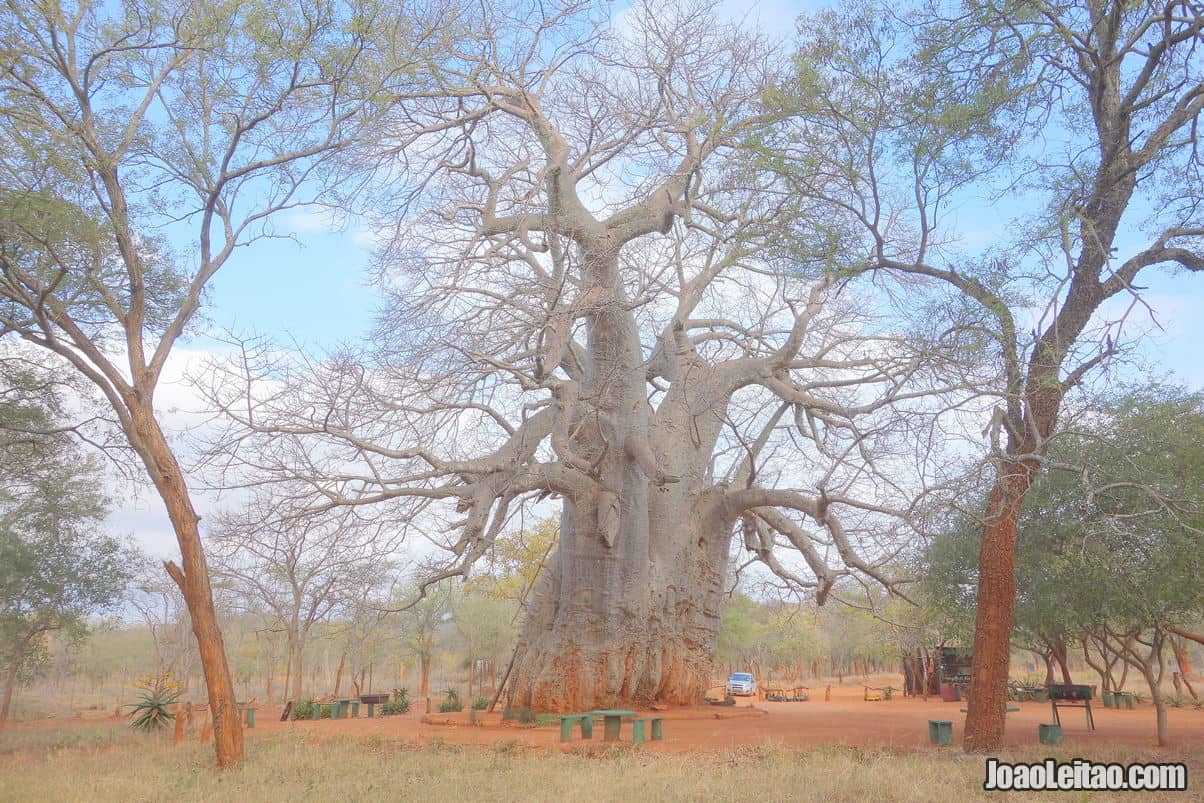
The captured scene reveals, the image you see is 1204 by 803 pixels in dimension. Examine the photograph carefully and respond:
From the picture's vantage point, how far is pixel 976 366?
823 centimetres

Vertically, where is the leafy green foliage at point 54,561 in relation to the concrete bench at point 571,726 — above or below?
above

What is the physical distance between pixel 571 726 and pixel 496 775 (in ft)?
9.28

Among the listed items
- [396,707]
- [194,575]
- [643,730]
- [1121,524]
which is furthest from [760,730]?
[396,707]

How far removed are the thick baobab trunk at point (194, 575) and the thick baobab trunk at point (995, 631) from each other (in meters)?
6.53

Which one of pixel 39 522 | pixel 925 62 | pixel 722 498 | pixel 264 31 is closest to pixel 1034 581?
pixel 722 498

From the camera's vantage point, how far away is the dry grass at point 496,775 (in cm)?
630

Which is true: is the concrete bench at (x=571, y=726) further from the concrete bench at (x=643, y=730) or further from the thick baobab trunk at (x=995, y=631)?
the thick baobab trunk at (x=995, y=631)

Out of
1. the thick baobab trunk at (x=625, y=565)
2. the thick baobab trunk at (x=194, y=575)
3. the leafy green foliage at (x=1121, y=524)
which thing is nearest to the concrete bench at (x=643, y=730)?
the thick baobab trunk at (x=625, y=565)

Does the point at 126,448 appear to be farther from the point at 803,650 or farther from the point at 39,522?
the point at 803,650

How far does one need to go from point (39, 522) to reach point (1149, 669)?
17.1 m

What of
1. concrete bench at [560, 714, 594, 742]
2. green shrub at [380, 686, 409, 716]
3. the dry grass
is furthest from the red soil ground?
the dry grass

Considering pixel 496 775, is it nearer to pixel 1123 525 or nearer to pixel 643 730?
pixel 643 730

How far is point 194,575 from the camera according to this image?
7555 mm

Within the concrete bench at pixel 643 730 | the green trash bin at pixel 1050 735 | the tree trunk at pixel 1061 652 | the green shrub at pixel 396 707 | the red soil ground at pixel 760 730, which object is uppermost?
the tree trunk at pixel 1061 652
